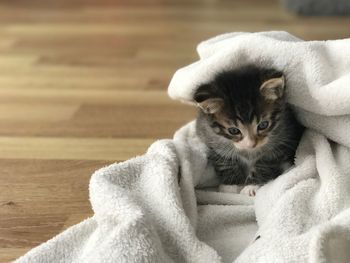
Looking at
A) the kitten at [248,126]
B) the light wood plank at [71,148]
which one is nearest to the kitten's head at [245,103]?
the kitten at [248,126]

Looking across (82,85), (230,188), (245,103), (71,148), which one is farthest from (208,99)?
(82,85)

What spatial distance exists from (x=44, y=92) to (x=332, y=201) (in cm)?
123

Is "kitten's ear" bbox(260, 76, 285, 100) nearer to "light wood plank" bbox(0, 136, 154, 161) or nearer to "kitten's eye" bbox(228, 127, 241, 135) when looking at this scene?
"kitten's eye" bbox(228, 127, 241, 135)

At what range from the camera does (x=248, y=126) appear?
136 cm

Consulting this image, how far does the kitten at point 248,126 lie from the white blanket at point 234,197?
0.12 ft

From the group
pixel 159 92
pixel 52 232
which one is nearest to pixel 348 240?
pixel 52 232

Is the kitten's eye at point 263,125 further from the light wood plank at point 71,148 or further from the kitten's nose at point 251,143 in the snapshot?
the light wood plank at point 71,148

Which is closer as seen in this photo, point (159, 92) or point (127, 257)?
point (127, 257)

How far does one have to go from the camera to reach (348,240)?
104cm

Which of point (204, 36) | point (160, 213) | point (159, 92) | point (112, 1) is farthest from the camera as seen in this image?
point (112, 1)

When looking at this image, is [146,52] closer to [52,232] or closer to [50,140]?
[50,140]

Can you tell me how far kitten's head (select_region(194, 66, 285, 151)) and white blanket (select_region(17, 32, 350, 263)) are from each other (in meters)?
0.04

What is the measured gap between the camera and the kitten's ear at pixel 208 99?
1341mm

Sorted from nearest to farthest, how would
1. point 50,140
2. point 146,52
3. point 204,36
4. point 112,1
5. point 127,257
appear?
point 127,257, point 50,140, point 146,52, point 204,36, point 112,1
